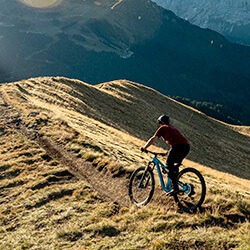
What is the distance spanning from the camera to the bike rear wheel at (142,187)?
1612 centimetres

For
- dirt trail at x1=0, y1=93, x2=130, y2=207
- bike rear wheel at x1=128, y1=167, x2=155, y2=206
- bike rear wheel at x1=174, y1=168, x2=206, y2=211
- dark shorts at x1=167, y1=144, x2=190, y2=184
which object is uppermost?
dark shorts at x1=167, y1=144, x2=190, y2=184

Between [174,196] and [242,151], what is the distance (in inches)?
2415

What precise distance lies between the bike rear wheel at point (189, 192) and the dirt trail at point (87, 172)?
2.98 m

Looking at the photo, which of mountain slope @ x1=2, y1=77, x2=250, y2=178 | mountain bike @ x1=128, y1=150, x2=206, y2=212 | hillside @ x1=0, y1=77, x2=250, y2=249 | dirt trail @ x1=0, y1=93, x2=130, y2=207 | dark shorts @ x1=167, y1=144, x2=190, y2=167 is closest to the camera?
hillside @ x1=0, y1=77, x2=250, y2=249

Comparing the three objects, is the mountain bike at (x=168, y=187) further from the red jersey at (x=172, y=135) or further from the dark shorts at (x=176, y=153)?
the red jersey at (x=172, y=135)

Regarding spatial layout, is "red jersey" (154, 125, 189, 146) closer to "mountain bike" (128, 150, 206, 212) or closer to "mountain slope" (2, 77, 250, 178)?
"mountain bike" (128, 150, 206, 212)

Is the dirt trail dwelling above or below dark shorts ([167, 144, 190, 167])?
below

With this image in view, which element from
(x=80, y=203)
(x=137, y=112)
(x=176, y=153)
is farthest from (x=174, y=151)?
(x=137, y=112)

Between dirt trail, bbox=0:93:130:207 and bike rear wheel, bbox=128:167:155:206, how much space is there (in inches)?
19.9

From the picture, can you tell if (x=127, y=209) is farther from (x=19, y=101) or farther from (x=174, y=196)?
(x=19, y=101)

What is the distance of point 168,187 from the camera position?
1523 cm

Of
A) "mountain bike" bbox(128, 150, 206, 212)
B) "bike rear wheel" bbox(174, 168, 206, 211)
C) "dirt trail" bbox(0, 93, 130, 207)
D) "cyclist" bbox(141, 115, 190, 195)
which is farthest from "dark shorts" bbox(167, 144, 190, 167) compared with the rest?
"dirt trail" bbox(0, 93, 130, 207)

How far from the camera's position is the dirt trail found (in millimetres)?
18109

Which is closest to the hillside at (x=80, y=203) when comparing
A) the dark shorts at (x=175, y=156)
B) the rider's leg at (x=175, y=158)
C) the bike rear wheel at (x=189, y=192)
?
the bike rear wheel at (x=189, y=192)
